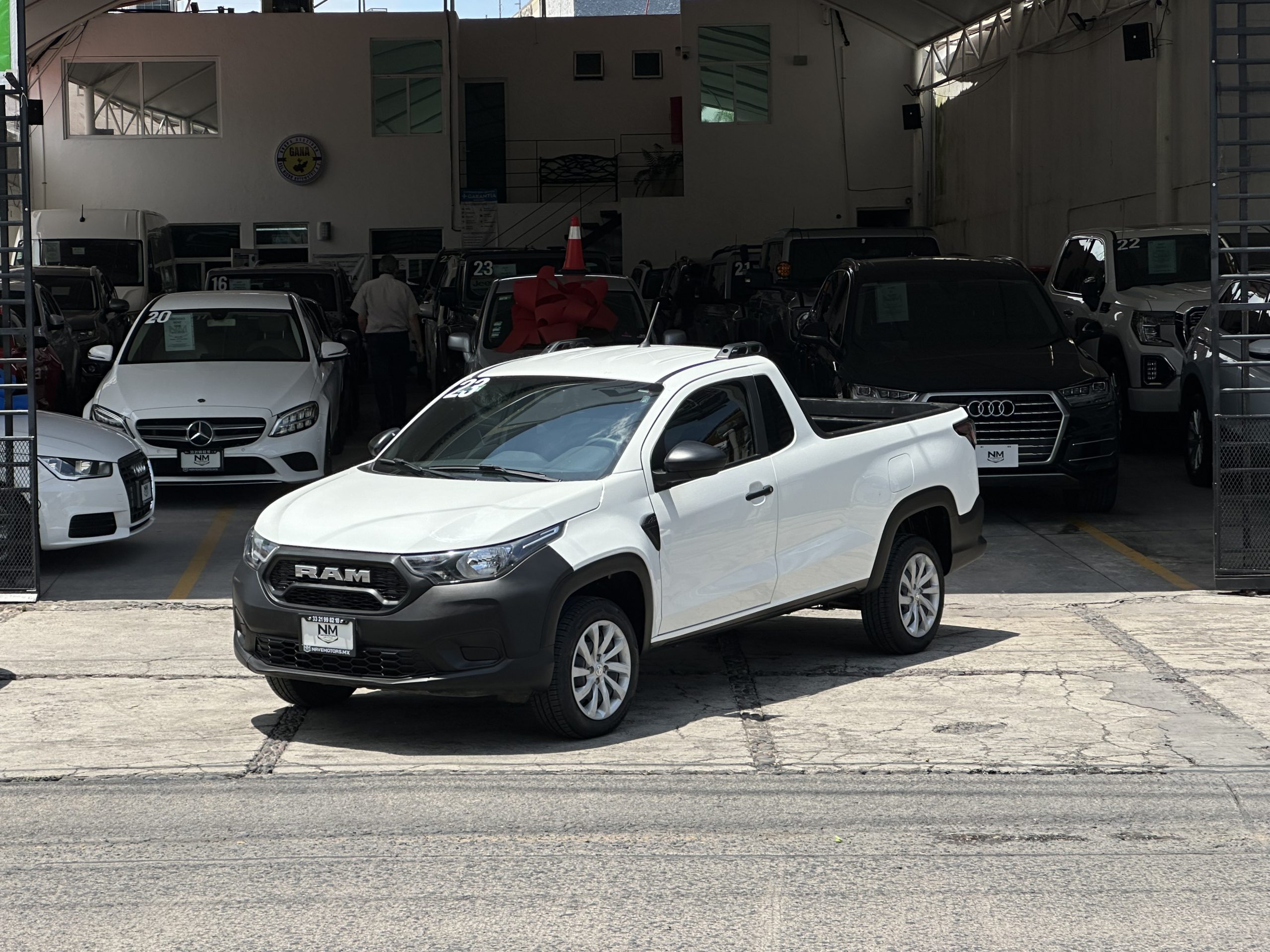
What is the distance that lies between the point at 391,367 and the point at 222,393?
4.15m

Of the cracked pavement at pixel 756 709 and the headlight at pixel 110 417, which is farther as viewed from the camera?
the headlight at pixel 110 417

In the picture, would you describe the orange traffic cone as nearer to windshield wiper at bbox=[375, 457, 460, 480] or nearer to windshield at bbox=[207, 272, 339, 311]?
windshield wiper at bbox=[375, 457, 460, 480]

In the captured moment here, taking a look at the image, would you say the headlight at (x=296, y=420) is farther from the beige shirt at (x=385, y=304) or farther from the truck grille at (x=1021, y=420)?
the truck grille at (x=1021, y=420)

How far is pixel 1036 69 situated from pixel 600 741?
896 inches

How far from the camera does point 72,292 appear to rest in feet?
71.4

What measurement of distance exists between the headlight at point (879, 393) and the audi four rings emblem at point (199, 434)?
16.7ft

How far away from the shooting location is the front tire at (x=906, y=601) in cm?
820

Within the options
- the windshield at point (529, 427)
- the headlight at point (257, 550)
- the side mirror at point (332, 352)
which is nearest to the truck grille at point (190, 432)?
the side mirror at point (332, 352)

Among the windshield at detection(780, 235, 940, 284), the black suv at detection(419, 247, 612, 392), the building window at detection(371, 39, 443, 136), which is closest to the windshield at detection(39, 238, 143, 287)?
the black suv at detection(419, 247, 612, 392)

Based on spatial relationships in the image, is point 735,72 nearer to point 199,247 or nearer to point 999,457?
point 199,247

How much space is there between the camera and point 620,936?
15.1ft

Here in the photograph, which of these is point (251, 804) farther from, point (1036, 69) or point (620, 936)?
point (1036, 69)

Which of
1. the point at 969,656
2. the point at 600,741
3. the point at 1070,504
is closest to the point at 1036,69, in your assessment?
the point at 1070,504

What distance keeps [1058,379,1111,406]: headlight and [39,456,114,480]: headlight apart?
678 cm
